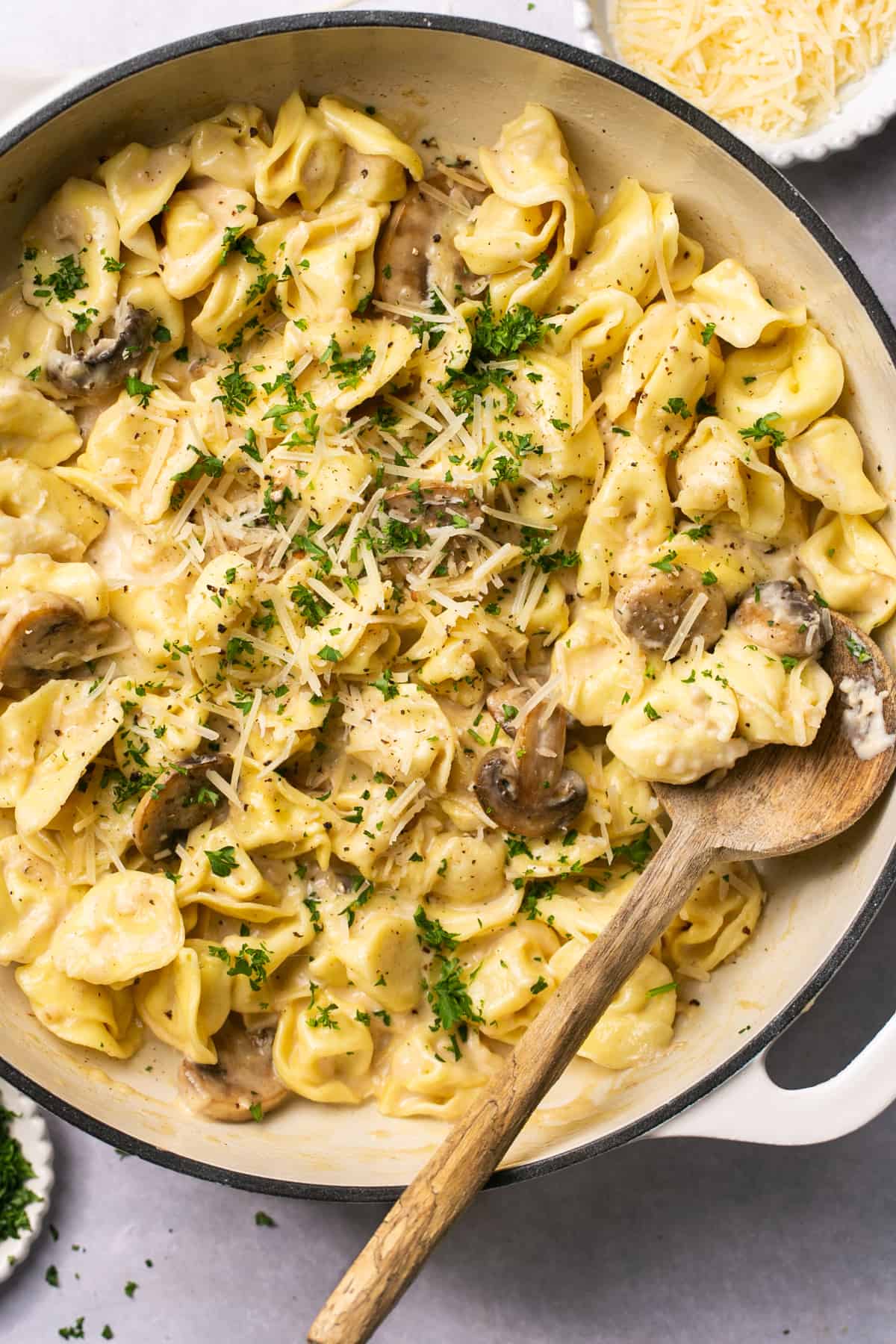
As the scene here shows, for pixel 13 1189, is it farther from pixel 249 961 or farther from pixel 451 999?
pixel 451 999

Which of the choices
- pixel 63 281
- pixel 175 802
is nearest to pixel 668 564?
pixel 175 802

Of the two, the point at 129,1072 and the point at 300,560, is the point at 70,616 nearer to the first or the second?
the point at 300,560

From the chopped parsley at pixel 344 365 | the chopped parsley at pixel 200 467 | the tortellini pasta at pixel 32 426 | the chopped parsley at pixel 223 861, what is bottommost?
the chopped parsley at pixel 223 861

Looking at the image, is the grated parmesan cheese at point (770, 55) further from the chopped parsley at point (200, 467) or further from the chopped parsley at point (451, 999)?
the chopped parsley at point (451, 999)

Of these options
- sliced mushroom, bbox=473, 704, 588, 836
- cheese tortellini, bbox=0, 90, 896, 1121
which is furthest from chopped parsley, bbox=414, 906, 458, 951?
sliced mushroom, bbox=473, 704, 588, 836

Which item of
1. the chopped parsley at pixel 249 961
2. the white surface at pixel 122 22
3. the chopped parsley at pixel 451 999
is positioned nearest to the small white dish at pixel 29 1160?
the chopped parsley at pixel 249 961

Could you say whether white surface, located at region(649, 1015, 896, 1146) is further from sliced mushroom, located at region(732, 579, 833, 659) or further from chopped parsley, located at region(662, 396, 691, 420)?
chopped parsley, located at region(662, 396, 691, 420)
